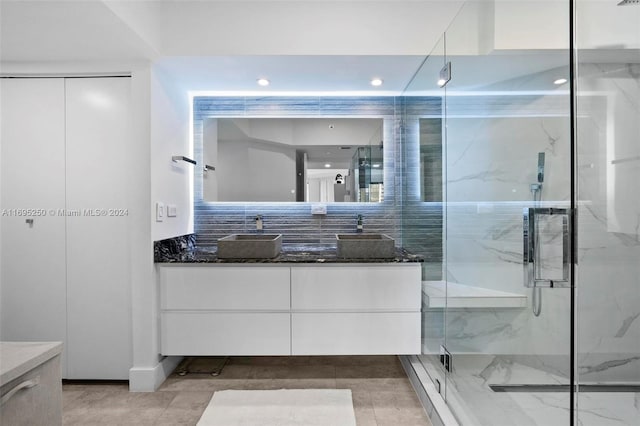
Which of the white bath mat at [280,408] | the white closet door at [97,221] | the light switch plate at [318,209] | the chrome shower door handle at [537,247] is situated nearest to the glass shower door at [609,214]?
the chrome shower door handle at [537,247]

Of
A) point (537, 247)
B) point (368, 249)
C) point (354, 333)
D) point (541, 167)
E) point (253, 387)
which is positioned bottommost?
point (253, 387)

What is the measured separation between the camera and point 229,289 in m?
2.22

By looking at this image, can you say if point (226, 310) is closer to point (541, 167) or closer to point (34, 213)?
point (34, 213)

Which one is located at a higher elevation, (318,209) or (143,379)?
(318,209)

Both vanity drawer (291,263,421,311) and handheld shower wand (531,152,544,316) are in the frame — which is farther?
vanity drawer (291,263,421,311)

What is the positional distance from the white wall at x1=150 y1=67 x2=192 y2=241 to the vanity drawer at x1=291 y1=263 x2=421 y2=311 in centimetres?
107

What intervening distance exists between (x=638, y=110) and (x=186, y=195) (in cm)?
285

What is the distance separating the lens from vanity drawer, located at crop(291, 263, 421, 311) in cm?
222

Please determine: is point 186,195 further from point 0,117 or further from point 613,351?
point 613,351

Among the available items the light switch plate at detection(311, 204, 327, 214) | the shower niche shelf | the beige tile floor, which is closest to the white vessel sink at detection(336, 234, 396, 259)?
the shower niche shelf

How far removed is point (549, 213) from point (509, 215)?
21 centimetres

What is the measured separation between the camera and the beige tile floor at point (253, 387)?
192 centimetres

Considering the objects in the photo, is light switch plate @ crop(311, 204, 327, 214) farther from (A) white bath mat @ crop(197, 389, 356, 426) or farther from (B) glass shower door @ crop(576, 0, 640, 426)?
(B) glass shower door @ crop(576, 0, 640, 426)

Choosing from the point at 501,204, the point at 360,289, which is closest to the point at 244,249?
the point at 360,289
